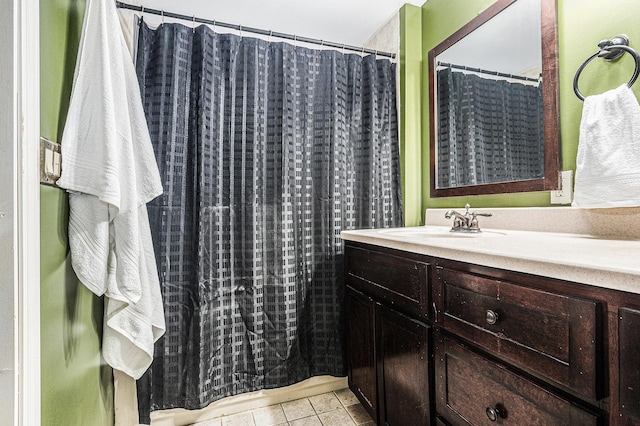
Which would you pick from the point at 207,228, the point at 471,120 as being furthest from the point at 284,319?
the point at 471,120

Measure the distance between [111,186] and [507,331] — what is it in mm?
1131

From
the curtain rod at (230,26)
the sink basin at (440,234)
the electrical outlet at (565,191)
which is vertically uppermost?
the curtain rod at (230,26)

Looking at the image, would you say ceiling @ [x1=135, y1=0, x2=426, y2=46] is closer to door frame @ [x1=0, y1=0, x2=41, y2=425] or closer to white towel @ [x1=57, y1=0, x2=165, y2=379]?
white towel @ [x1=57, y1=0, x2=165, y2=379]

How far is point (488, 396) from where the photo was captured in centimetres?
78

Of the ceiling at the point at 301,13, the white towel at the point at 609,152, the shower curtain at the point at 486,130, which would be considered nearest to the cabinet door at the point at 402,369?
the white towel at the point at 609,152

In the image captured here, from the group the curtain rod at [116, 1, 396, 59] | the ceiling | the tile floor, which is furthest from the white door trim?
the ceiling

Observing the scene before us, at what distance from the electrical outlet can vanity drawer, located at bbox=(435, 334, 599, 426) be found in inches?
28.5

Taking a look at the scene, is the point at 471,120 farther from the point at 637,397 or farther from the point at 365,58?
the point at 637,397

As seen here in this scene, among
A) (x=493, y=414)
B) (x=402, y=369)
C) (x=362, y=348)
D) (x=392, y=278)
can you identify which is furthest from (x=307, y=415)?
(x=493, y=414)

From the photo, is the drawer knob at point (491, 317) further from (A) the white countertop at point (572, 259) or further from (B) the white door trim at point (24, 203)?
(B) the white door trim at point (24, 203)

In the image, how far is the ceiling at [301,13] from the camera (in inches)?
65.1

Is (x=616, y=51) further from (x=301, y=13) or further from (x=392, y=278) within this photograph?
(x=301, y=13)

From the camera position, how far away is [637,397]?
19.8 inches

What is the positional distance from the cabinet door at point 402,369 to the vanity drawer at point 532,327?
19 centimetres
